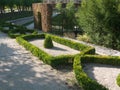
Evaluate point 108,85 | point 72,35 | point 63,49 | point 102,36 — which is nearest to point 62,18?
point 72,35

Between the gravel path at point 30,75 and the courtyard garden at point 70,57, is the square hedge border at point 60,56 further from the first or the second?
the gravel path at point 30,75

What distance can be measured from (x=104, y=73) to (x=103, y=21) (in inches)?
349

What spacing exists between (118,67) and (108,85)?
281cm

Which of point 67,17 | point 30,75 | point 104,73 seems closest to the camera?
point 104,73

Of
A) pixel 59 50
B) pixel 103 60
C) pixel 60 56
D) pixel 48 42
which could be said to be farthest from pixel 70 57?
pixel 48 42

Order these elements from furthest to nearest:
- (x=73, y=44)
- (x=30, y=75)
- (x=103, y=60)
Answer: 1. (x=73, y=44)
2. (x=103, y=60)
3. (x=30, y=75)

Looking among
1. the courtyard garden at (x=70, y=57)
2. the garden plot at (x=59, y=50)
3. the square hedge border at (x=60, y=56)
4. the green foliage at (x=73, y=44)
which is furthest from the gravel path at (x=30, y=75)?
the green foliage at (x=73, y=44)

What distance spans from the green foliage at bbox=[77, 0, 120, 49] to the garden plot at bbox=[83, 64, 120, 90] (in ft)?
23.2

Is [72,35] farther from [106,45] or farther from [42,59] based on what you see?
[42,59]

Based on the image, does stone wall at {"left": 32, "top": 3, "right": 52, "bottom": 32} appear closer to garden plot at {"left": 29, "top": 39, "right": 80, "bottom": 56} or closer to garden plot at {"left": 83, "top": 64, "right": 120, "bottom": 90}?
garden plot at {"left": 29, "top": 39, "right": 80, "bottom": 56}

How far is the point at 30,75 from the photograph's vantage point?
1277 centimetres

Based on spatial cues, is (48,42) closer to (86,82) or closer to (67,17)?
(86,82)

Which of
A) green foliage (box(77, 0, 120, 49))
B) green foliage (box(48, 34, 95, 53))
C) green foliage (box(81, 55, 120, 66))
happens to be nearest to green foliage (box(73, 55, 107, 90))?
green foliage (box(81, 55, 120, 66))

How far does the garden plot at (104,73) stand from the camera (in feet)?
35.6
